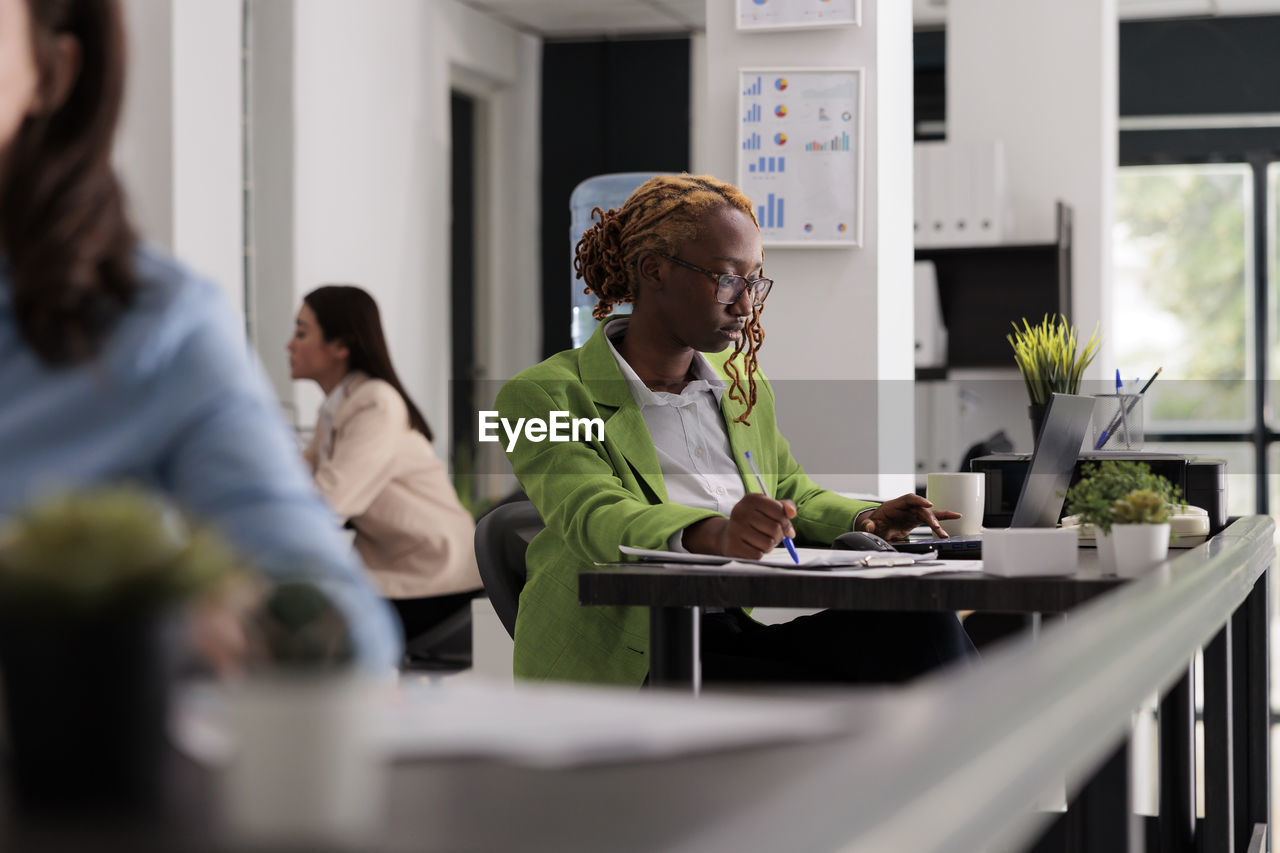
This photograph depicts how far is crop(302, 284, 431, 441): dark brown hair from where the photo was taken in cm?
353

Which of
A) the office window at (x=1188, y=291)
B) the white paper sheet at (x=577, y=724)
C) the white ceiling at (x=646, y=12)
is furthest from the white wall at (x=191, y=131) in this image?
the white paper sheet at (x=577, y=724)

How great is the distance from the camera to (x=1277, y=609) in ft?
19.8

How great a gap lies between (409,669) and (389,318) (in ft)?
7.26

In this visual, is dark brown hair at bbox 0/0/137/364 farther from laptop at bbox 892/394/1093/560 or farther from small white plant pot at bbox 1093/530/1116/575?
laptop at bbox 892/394/1093/560

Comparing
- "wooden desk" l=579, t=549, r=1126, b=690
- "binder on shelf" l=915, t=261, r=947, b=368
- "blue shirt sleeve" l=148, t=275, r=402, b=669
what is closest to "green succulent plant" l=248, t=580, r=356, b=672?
"blue shirt sleeve" l=148, t=275, r=402, b=669

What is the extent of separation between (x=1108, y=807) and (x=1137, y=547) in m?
0.37

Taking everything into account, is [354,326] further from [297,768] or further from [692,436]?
[297,768]

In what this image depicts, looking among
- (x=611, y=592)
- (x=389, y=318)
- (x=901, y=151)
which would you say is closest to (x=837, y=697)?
(x=611, y=592)

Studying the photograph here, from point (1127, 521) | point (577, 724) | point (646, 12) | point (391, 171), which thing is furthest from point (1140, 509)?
point (646, 12)

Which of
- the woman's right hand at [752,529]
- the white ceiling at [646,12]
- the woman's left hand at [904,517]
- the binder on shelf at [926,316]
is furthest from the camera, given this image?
the white ceiling at [646,12]

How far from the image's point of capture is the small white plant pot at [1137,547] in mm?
1491

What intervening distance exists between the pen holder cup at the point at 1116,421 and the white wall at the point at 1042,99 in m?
2.21

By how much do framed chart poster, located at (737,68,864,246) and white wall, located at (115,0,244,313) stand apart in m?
1.79

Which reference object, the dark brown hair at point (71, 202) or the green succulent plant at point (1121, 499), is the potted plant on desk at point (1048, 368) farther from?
the dark brown hair at point (71, 202)
